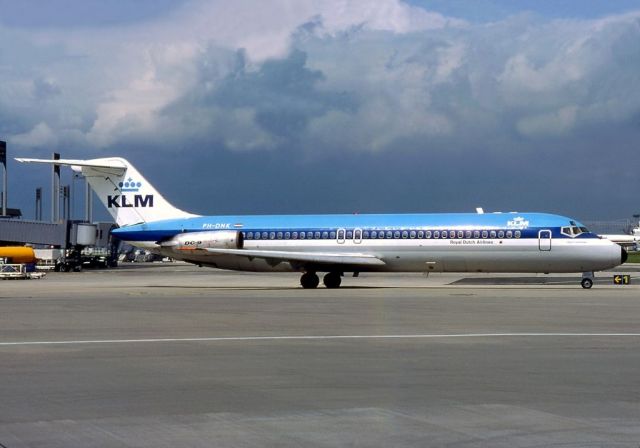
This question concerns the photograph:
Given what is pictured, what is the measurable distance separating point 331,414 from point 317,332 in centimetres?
1002

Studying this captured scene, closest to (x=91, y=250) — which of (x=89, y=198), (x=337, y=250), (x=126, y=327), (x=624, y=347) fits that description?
(x=89, y=198)

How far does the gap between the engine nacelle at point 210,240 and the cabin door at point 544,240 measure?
15.0 metres

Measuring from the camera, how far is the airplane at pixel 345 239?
140ft

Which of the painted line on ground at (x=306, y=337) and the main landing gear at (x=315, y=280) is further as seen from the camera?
the main landing gear at (x=315, y=280)

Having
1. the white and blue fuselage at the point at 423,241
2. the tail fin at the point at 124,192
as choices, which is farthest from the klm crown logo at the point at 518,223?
the tail fin at the point at 124,192

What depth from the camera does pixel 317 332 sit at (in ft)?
66.5

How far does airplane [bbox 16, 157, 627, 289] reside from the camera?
140 feet

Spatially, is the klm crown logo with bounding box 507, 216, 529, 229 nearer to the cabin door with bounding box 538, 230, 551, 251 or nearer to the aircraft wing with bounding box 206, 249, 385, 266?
the cabin door with bounding box 538, 230, 551, 251

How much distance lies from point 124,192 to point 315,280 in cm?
1192

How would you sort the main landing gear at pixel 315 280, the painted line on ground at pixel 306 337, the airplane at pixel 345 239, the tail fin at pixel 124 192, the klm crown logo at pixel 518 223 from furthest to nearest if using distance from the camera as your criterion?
the tail fin at pixel 124 192 < the main landing gear at pixel 315 280 < the klm crown logo at pixel 518 223 < the airplane at pixel 345 239 < the painted line on ground at pixel 306 337

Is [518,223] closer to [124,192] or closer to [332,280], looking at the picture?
[332,280]

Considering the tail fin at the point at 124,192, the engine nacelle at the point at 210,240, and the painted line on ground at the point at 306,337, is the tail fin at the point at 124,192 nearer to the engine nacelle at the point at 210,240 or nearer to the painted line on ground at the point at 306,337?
the engine nacelle at the point at 210,240

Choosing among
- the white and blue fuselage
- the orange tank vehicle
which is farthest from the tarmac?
the orange tank vehicle

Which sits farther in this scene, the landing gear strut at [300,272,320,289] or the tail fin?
the tail fin
